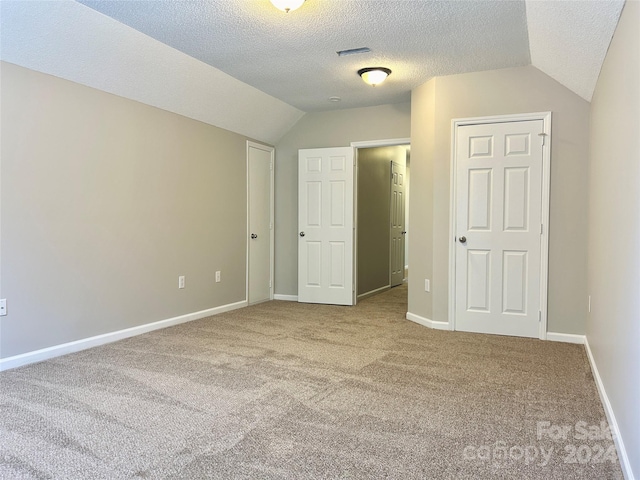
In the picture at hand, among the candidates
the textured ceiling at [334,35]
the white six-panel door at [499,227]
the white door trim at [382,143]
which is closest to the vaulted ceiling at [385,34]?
the textured ceiling at [334,35]

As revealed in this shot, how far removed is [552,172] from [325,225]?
2692 millimetres

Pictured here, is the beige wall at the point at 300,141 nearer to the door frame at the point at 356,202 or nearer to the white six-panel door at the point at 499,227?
the door frame at the point at 356,202

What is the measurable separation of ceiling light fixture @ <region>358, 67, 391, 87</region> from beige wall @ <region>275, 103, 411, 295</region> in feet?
3.99

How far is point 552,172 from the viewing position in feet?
13.0

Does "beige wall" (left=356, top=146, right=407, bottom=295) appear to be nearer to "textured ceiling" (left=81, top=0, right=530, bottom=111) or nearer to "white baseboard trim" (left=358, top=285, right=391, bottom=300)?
"white baseboard trim" (left=358, top=285, right=391, bottom=300)

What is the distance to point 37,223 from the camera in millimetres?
3250

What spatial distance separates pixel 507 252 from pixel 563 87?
1498 mm

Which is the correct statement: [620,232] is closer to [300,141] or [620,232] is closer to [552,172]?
[552,172]

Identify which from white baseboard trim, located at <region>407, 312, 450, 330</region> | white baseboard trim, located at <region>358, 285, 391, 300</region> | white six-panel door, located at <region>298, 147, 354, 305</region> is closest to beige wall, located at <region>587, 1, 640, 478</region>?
white baseboard trim, located at <region>407, 312, 450, 330</region>

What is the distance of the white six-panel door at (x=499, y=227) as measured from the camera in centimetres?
403

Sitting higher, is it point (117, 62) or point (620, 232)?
point (117, 62)

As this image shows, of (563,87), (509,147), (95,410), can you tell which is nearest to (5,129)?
(95,410)

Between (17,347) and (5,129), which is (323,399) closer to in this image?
(17,347)

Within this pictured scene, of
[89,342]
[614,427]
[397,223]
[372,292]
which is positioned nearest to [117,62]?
[89,342]
